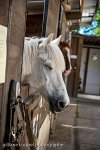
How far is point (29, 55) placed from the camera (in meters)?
2.83

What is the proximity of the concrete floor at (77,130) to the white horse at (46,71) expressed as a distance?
2.66 meters

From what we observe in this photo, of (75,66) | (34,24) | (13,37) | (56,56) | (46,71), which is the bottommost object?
(75,66)

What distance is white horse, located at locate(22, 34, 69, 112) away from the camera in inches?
110

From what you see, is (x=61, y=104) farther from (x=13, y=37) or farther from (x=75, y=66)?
(x=75, y=66)

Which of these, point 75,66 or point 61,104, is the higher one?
point 61,104

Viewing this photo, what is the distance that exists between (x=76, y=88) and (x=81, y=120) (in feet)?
16.5

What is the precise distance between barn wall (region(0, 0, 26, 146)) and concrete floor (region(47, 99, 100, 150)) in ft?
10.3

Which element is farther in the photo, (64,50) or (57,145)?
(57,145)

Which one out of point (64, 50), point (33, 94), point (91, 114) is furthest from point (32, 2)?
point (91, 114)

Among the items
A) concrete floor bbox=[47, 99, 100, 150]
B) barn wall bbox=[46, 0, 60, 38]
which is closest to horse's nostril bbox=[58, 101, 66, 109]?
barn wall bbox=[46, 0, 60, 38]

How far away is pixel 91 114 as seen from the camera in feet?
31.6

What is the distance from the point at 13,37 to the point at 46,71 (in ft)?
2.26

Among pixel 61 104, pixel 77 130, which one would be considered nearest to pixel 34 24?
pixel 77 130

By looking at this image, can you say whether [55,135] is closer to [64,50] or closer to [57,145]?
[57,145]
